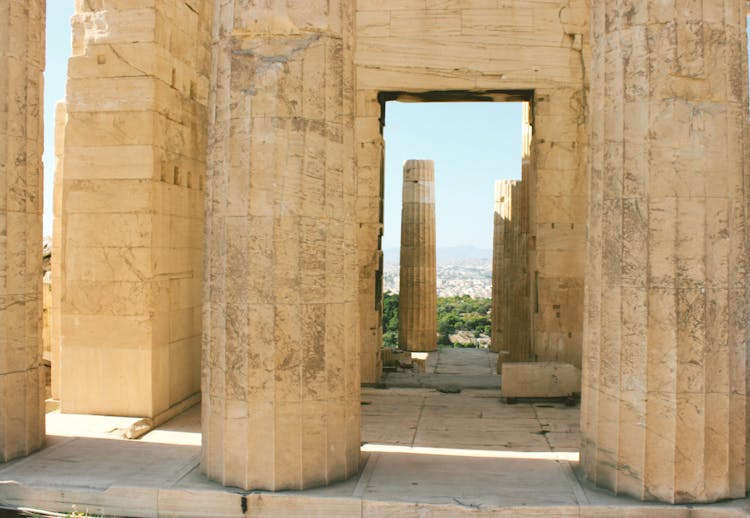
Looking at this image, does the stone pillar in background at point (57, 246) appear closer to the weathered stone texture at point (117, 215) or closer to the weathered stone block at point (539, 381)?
the weathered stone texture at point (117, 215)

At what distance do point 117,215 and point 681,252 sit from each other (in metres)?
7.33

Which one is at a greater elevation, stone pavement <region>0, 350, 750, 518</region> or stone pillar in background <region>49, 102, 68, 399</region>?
stone pillar in background <region>49, 102, 68, 399</region>

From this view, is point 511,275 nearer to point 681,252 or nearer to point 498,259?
point 498,259

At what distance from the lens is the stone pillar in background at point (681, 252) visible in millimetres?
6559

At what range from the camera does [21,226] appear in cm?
819

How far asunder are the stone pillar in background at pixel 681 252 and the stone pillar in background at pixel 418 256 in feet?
56.2

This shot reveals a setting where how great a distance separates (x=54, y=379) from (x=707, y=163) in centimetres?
952

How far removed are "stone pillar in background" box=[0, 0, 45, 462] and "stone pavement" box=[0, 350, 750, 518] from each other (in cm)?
53

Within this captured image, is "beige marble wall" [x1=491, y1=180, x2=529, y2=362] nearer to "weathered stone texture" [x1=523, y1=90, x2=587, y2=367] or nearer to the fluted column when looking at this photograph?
the fluted column

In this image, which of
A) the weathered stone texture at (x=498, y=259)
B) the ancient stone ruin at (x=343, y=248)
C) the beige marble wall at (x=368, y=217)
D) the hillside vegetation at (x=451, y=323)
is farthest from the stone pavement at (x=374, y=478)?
the hillside vegetation at (x=451, y=323)

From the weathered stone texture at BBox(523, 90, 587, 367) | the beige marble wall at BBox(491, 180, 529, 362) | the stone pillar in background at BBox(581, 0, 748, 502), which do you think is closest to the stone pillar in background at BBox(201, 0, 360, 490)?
the stone pillar in background at BBox(581, 0, 748, 502)

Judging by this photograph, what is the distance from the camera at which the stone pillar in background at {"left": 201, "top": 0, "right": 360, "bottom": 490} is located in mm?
6906

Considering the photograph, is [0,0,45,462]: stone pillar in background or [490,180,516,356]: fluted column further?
[490,180,516,356]: fluted column

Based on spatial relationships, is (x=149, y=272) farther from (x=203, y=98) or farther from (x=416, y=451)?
(x=416, y=451)
